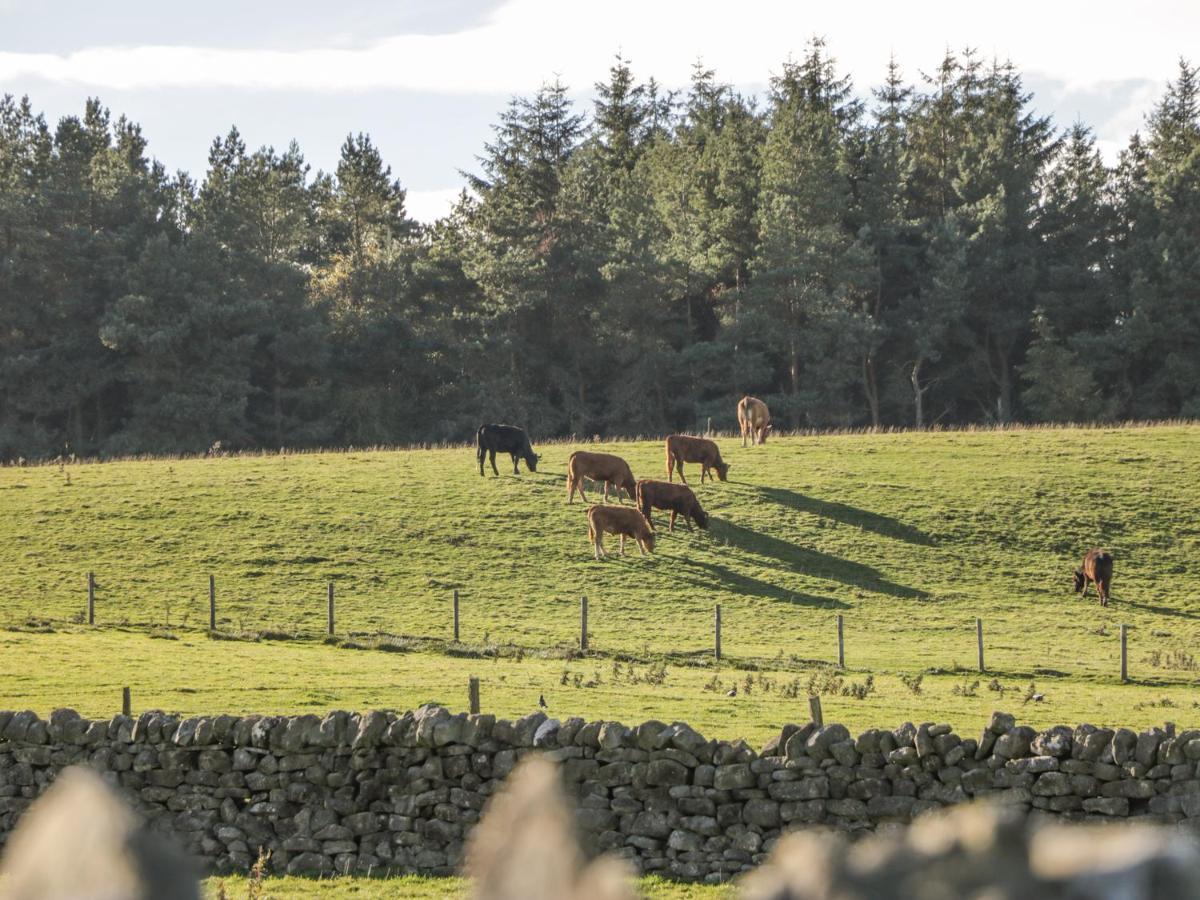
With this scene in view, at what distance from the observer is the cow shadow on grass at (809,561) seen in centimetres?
3413

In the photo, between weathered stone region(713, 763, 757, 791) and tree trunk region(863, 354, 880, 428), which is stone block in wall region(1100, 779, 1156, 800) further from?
tree trunk region(863, 354, 880, 428)

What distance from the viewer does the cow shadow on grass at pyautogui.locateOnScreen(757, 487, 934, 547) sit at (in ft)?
125

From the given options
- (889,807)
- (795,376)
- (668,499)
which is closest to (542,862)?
(889,807)

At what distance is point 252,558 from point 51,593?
4.89 m

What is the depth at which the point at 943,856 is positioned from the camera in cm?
181

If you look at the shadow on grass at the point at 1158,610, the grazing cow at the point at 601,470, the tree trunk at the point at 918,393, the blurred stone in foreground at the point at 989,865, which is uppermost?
the tree trunk at the point at 918,393

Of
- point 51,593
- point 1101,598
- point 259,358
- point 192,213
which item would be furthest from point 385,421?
point 1101,598

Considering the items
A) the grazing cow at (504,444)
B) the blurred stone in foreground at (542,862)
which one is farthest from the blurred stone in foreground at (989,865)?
the grazing cow at (504,444)

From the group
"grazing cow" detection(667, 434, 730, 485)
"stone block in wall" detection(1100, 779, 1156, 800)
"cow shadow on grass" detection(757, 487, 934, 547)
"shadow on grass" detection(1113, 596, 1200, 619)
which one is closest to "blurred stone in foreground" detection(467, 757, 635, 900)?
"stone block in wall" detection(1100, 779, 1156, 800)

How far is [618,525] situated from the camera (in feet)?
119

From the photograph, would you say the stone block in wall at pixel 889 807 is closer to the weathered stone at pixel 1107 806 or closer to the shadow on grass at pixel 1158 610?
the weathered stone at pixel 1107 806

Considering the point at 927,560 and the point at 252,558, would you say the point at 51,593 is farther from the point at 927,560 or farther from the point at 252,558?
the point at 927,560

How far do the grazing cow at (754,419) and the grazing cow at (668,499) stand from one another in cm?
1086

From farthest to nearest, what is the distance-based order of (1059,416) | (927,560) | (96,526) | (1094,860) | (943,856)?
(1059,416) → (96,526) → (927,560) → (943,856) → (1094,860)
